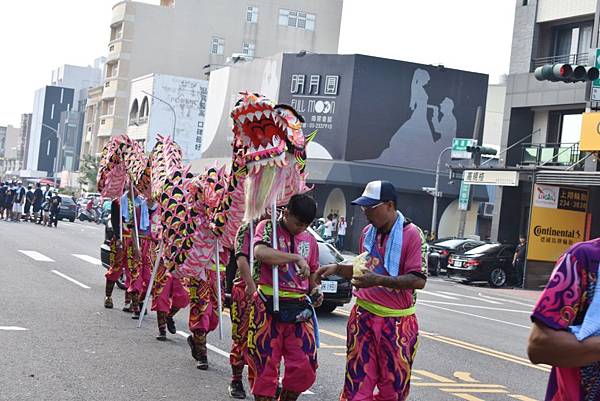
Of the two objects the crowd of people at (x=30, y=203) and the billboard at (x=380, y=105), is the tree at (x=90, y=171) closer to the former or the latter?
the billboard at (x=380, y=105)

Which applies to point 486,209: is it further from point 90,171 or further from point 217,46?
point 90,171

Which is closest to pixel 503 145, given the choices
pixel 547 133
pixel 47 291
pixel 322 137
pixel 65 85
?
pixel 547 133

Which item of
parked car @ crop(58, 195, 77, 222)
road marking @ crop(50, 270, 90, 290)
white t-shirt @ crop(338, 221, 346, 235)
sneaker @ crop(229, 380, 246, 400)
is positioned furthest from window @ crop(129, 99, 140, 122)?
sneaker @ crop(229, 380, 246, 400)

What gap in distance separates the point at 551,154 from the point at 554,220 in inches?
143

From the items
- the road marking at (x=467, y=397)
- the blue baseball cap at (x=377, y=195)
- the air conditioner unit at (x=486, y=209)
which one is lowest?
the road marking at (x=467, y=397)

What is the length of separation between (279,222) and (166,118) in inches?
2767

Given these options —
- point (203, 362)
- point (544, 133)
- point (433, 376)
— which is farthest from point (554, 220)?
point (203, 362)

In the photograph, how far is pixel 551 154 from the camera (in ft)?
113

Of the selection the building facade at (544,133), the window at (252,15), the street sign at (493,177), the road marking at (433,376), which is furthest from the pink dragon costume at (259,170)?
the window at (252,15)

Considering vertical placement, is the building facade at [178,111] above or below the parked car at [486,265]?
above

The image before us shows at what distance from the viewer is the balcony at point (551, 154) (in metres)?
33.1

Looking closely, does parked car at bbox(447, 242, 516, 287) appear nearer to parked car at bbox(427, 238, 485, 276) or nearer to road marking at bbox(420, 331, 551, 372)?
parked car at bbox(427, 238, 485, 276)

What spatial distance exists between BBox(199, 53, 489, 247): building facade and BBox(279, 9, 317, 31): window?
31.8 m

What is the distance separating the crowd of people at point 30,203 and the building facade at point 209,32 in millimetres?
40676
